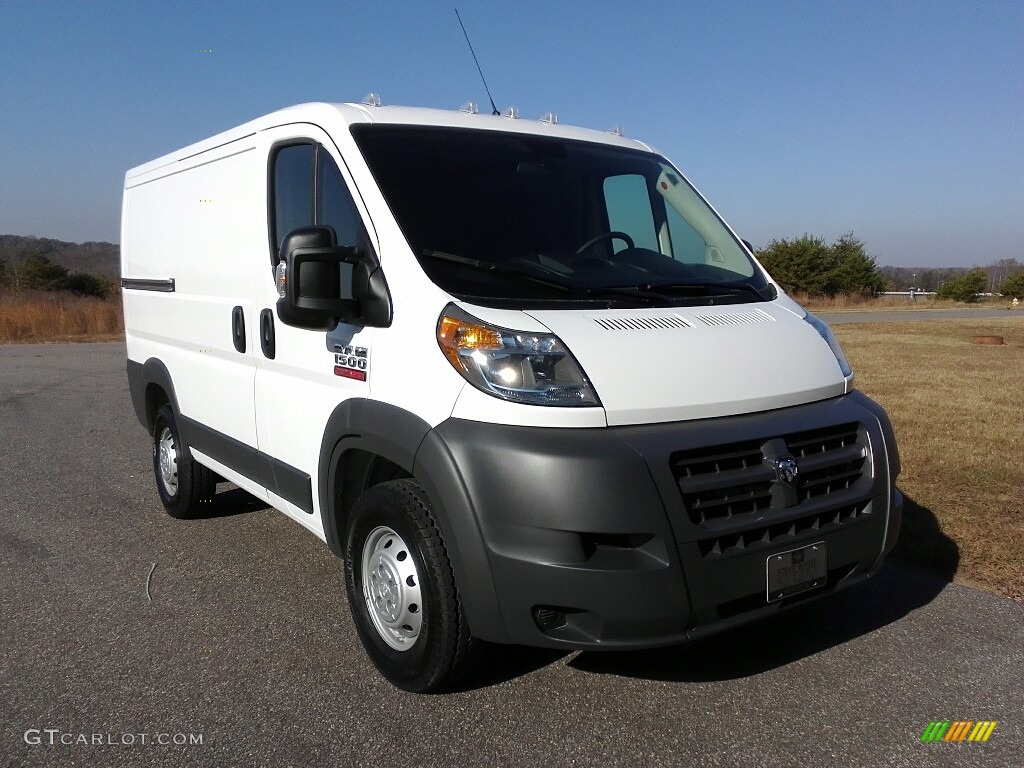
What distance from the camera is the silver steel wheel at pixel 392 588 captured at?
131 inches

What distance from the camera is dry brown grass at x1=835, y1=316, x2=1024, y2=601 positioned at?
499cm

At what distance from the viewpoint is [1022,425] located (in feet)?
28.8

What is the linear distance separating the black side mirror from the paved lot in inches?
58.5

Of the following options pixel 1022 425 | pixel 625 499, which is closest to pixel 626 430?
pixel 625 499

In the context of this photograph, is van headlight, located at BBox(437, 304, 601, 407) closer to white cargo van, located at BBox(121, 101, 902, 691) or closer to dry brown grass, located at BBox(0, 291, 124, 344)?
white cargo van, located at BBox(121, 101, 902, 691)

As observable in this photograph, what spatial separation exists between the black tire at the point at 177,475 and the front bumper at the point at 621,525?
3223 mm

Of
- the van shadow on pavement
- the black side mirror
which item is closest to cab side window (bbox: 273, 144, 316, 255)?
the black side mirror

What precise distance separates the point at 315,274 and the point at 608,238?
4.38ft

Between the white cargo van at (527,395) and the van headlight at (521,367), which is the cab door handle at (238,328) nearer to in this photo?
the white cargo van at (527,395)

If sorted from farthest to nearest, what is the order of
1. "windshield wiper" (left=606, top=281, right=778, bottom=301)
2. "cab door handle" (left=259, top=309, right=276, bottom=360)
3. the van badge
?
"cab door handle" (left=259, top=309, right=276, bottom=360) → "windshield wiper" (left=606, top=281, right=778, bottom=301) → the van badge

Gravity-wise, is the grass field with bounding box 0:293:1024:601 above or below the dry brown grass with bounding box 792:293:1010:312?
above

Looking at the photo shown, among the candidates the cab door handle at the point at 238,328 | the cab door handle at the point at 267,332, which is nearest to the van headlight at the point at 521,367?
the cab door handle at the point at 267,332

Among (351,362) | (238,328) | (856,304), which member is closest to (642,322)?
(351,362)

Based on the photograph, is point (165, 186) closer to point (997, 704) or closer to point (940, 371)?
point (997, 704)
